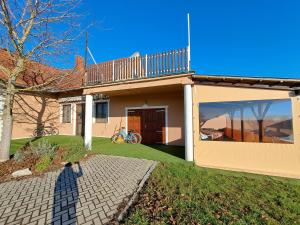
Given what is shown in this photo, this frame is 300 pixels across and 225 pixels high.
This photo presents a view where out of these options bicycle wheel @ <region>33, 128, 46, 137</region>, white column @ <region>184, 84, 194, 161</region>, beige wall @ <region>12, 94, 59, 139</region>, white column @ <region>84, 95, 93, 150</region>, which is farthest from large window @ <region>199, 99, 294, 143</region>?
bicycle wheel @ <region>33, 128, 46, 137</region>

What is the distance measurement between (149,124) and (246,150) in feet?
19.3

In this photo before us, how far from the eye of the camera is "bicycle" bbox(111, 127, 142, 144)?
33.9 feet

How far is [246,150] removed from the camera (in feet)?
18.7

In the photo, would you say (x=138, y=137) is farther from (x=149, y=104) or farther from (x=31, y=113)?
(x=31, y=113)

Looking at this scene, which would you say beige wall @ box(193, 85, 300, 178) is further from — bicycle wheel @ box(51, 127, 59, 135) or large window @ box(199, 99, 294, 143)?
bicycle wheel @ box(51, 127, 59, 135)

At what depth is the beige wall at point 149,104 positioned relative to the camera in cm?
955

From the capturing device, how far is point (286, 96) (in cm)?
525

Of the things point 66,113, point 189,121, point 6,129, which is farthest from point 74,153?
point 66,113

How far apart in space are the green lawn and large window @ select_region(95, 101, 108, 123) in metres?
7.33

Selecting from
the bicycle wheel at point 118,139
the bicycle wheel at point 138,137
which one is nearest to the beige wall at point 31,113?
the bicycle wheel at point 118,139

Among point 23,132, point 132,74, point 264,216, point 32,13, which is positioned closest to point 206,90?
point 132,74

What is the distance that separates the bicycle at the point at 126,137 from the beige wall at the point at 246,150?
473 cm

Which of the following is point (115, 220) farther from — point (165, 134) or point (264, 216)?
point (165, 134)

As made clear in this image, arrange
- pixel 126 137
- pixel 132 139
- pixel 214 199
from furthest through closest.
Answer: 1. pixel 126 137
2. pixel 132 139
3. pixel 214 199
